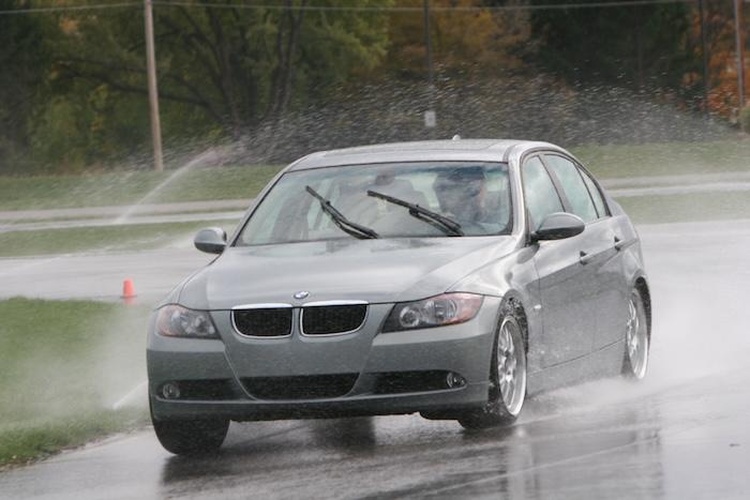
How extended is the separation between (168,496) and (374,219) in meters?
2.57

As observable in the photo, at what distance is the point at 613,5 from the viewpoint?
259 feet

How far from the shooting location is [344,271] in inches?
382

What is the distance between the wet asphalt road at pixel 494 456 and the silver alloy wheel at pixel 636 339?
4.4 inches

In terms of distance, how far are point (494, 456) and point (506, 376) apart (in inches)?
35.3

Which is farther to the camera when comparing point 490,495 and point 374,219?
point 374,219

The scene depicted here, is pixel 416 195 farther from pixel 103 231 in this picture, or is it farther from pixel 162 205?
pixel 162 205

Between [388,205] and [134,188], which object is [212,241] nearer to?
[388,205]

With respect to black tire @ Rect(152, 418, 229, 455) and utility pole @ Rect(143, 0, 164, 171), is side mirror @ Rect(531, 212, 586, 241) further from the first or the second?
utility pole @ Rect(143, 0, 164, 171)

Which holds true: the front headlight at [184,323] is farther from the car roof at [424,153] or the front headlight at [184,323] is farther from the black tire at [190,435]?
the car roof at [424,153]

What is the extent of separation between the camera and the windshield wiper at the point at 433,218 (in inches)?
412

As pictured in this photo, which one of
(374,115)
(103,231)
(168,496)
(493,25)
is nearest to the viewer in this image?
(168,496)

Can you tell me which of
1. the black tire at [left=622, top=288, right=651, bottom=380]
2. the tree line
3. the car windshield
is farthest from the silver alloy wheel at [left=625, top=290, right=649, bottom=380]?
the tree line

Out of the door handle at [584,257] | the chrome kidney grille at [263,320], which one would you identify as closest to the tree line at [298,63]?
the door handle at [584,257]

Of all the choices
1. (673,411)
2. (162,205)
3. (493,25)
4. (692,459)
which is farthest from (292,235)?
(493,25)
